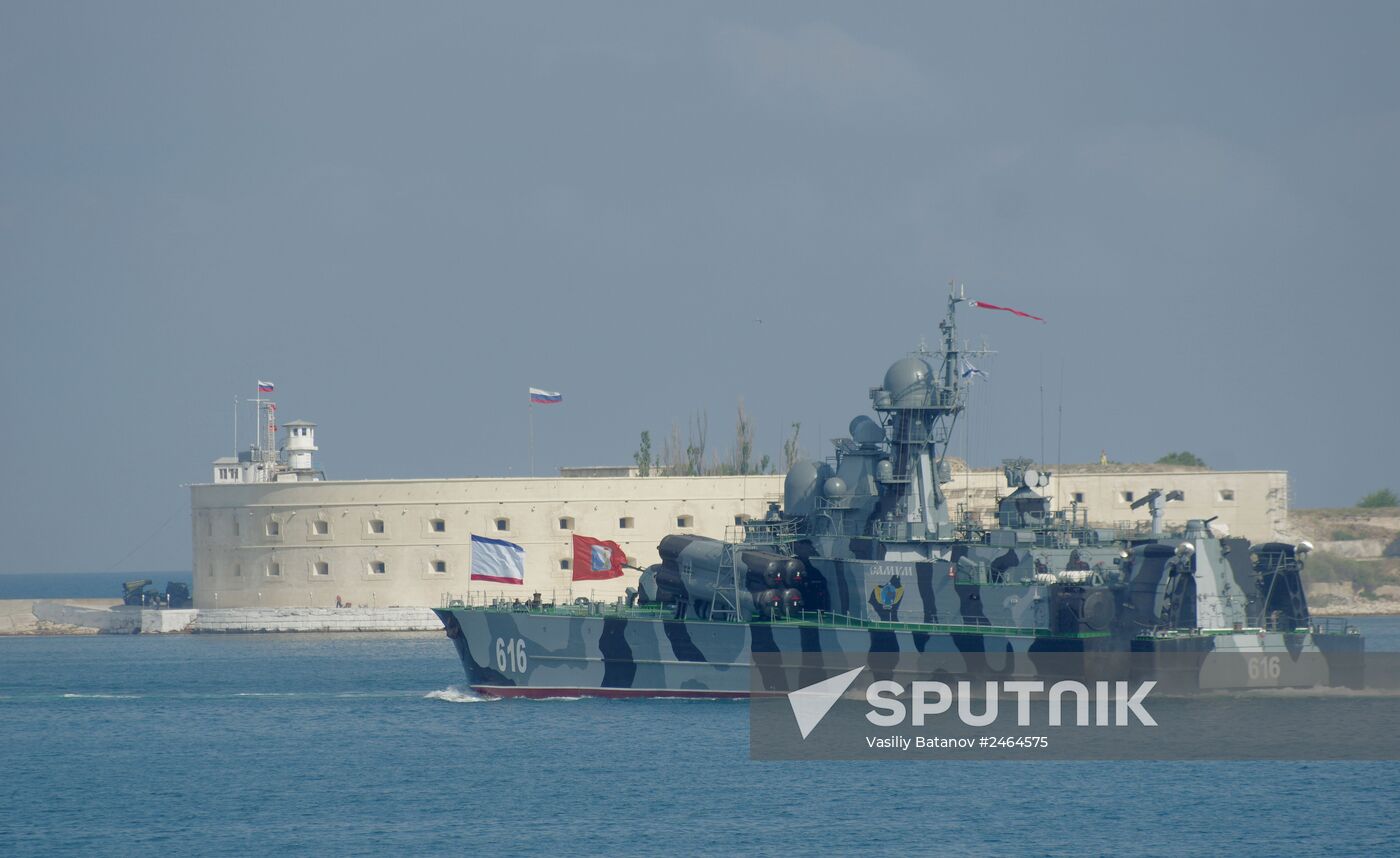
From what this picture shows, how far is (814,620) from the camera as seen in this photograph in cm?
4866

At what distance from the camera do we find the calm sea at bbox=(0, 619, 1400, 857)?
1268 inches

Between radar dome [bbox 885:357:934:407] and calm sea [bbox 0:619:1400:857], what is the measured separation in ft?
33.6

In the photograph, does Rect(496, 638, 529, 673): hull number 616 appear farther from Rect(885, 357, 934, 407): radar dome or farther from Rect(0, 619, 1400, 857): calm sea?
Rect(885, 357, 934, 407): radar dome

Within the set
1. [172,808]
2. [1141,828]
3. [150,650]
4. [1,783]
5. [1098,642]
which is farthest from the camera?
[150,650]

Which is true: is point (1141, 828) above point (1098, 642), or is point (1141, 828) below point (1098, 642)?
below

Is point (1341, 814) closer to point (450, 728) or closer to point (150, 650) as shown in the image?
point (450, 728)

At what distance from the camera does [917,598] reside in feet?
154

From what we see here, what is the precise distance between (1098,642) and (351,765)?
18.5m

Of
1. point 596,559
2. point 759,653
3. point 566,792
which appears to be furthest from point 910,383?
point 566,792

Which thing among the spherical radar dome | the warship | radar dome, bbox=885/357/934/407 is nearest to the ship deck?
the warship

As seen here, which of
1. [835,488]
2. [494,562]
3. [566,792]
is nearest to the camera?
[566,792]

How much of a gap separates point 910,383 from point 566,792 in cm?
1911

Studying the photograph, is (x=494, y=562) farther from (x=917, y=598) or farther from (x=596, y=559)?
(x=917, y=598)

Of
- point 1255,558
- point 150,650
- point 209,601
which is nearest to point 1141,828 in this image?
point 1255,558
